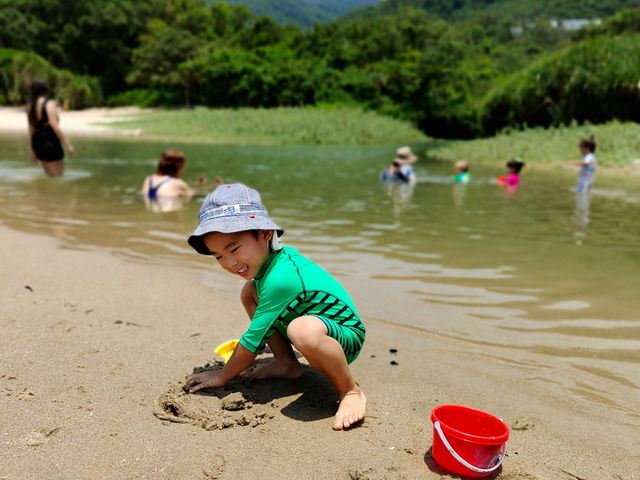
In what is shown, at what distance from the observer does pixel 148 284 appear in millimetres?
4941

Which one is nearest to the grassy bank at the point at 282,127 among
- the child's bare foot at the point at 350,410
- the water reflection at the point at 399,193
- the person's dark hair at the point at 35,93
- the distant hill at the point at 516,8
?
the water reflection at the point at 399,193

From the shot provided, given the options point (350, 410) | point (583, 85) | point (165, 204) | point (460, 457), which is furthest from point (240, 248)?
point (583, 85)

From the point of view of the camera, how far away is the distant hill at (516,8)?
414 feet

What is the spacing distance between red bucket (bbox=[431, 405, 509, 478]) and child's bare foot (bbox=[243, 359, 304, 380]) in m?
0.95

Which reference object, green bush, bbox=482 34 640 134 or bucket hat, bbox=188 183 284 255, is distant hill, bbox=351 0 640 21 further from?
bucket hat, bbox=188 183 284 255

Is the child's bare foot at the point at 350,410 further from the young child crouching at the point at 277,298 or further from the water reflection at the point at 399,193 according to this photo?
the water reflection at the point at 399,193

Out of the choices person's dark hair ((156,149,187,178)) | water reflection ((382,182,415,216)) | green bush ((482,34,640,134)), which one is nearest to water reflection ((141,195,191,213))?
person's dark hair ((156,149,187,178))

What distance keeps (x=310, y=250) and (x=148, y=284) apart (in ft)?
7.40

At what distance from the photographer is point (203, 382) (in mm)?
2988

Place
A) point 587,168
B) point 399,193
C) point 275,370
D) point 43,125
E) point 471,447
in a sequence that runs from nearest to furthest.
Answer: point 471,447 → point 275,370 → point 43,125 → point 399,193 → point 587,168

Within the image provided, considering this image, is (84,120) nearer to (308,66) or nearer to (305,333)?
(308,66)

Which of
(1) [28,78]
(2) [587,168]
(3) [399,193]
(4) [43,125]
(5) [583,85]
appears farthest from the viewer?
(1) [28,78]

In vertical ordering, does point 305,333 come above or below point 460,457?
above

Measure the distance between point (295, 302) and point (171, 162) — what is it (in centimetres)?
725
